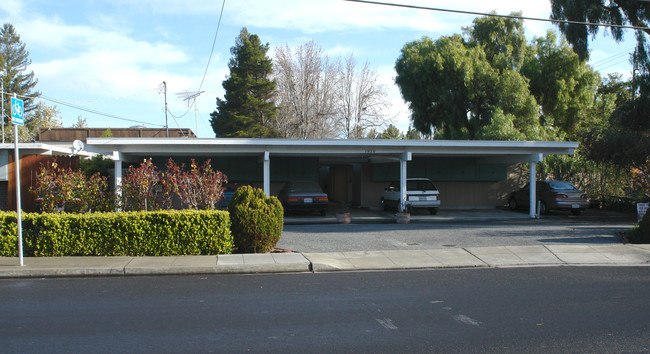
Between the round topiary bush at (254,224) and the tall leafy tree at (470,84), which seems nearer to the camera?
the round topiary bush at (254,224)

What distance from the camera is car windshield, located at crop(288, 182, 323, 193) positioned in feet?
62.2

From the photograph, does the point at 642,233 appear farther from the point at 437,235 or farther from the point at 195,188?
the point at 195,188

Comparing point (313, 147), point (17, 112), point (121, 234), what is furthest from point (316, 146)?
point (17, 112)

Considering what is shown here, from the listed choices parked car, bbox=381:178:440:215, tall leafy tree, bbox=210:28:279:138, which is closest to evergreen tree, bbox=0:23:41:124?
tall leafy tree, bbox=210:28:279:138

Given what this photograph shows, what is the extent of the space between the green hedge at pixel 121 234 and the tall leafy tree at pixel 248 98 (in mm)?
27189

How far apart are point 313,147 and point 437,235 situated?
6.03 meters

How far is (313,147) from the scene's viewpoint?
17.8m

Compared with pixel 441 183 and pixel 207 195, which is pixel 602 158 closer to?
pixel 441 183

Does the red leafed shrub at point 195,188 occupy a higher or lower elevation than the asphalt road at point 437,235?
higher

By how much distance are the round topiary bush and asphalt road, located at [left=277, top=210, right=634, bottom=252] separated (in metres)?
0.88

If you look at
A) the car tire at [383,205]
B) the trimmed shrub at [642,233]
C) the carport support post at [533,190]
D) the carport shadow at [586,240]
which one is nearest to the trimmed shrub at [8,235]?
the carport shadow at [586,240]

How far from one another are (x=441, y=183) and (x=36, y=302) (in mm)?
19963

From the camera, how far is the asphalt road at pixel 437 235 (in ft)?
39.8

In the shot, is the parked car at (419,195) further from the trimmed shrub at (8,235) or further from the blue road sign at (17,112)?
the blue road sign at (17,112)
